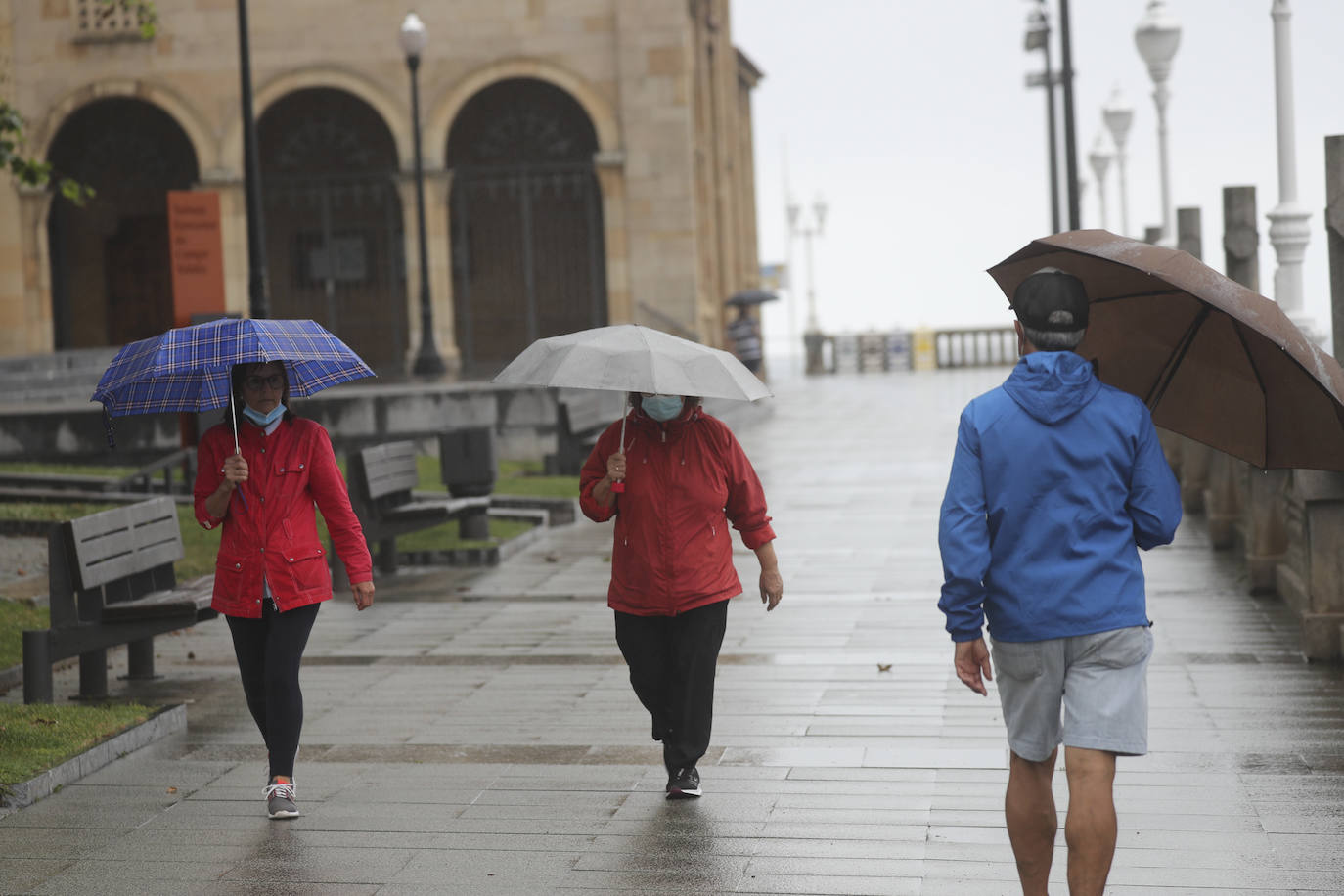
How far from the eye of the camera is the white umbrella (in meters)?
6.13

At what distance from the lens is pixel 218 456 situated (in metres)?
6.67

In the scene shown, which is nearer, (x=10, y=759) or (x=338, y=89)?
(x=10, y=759)

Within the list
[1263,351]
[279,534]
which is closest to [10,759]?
[279,534]

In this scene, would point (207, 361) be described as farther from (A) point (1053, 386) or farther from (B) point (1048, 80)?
(B) point (1048, 80)

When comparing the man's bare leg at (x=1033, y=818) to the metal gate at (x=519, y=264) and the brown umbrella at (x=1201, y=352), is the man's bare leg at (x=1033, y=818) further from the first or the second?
the metal gate at (x=519, y=264)

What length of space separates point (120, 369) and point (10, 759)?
1.63 meters

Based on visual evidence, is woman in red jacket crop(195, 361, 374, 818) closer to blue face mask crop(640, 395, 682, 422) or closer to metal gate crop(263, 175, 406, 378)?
blue face mask crop(640, 395, 682, 422)

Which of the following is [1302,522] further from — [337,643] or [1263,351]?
[337,643]

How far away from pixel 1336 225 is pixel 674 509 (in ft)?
13.9

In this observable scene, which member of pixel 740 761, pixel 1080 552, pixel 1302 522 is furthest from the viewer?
pixel 1302 522

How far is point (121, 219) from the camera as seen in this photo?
3519 centimetres

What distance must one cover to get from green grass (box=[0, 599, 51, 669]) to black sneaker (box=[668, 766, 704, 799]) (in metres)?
4.48

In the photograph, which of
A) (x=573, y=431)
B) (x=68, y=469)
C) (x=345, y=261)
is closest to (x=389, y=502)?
(x=573, y=431)

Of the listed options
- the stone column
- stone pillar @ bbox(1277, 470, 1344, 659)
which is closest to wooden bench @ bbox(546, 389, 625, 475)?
stone pillar @ bbox(1277, 470, 1344, 659)
